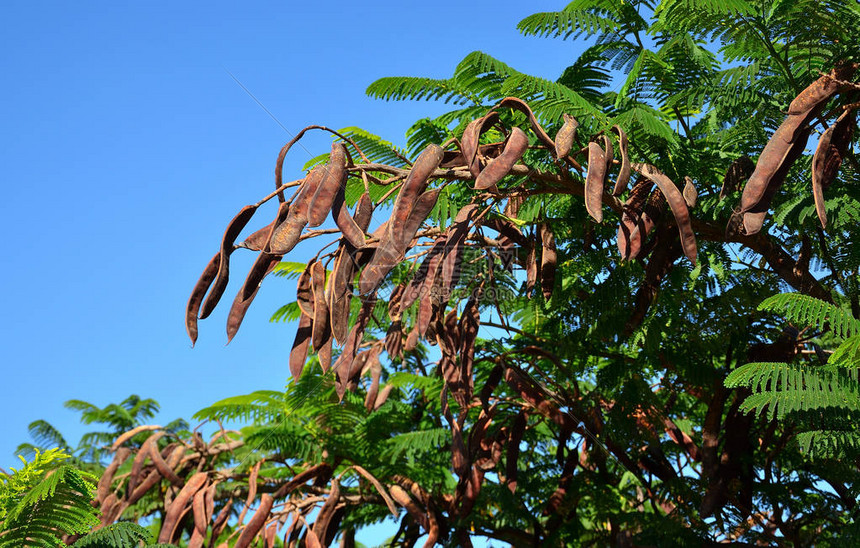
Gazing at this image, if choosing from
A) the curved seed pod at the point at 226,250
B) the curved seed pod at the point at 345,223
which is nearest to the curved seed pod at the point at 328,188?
the curved seed pod at the point at 345,223

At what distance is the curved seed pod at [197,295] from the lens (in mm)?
2680

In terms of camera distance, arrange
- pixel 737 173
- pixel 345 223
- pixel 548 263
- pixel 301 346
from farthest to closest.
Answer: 1. pixel 548 263
2. pixel 737 173
3. pixel 301 346
4. pixel 345 223

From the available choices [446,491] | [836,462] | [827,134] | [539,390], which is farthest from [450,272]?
[446,491]

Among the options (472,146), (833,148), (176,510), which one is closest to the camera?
(472,146)

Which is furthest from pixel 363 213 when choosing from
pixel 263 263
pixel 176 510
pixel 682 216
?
pixel 176 510

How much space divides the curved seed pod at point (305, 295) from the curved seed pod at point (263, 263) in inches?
8.8

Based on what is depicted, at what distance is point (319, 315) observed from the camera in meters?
2.73

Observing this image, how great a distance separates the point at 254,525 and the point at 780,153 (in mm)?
2913

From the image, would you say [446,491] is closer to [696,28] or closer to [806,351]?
[806,351]

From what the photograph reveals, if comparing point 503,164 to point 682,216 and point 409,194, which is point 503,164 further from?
point 682,216

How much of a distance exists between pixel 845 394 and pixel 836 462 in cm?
136

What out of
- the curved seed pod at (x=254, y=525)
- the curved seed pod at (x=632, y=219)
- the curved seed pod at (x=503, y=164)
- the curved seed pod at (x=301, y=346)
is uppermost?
the curved seed pod at (x=632, y=219)

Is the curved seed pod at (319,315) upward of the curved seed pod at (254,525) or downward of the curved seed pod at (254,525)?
upward

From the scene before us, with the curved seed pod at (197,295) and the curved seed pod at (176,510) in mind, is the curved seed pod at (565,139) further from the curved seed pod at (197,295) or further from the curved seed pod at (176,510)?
the curved seed pod at (176,510)
